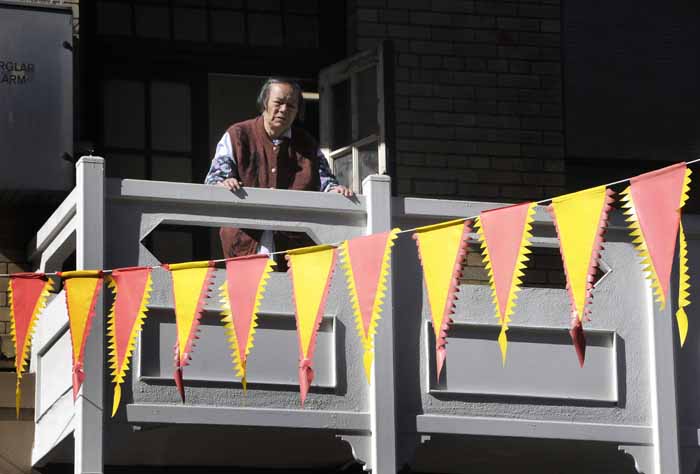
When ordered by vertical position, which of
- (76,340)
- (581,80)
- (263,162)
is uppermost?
(581,80)

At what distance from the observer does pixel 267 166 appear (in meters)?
11.1

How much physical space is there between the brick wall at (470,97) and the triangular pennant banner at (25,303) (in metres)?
3.71

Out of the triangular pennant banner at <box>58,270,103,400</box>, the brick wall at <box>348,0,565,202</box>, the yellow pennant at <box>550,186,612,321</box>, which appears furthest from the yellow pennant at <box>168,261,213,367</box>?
the brick wall at <box>348,0,565,202</box>

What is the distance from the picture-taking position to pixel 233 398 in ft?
34.1

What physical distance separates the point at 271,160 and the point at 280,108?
0.33 m

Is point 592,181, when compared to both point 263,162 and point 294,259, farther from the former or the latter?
point 294,259

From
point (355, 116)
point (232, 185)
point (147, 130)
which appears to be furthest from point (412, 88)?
point (232, 185)

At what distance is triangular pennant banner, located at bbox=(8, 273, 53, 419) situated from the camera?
1014 centimetres

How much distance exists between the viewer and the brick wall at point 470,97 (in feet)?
43.8

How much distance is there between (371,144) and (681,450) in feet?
10.6

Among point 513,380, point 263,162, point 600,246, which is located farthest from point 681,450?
point 263,162

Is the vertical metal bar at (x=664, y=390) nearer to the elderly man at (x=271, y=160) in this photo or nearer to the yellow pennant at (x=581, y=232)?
the yellow pennant at (x=581, y=232)

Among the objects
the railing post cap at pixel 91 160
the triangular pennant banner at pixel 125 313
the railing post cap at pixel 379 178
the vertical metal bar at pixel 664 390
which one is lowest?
the vertical metal bar at pixel 664 390

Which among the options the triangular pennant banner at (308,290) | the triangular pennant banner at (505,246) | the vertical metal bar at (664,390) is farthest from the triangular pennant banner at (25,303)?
the vertical metal bar at (664,390)
